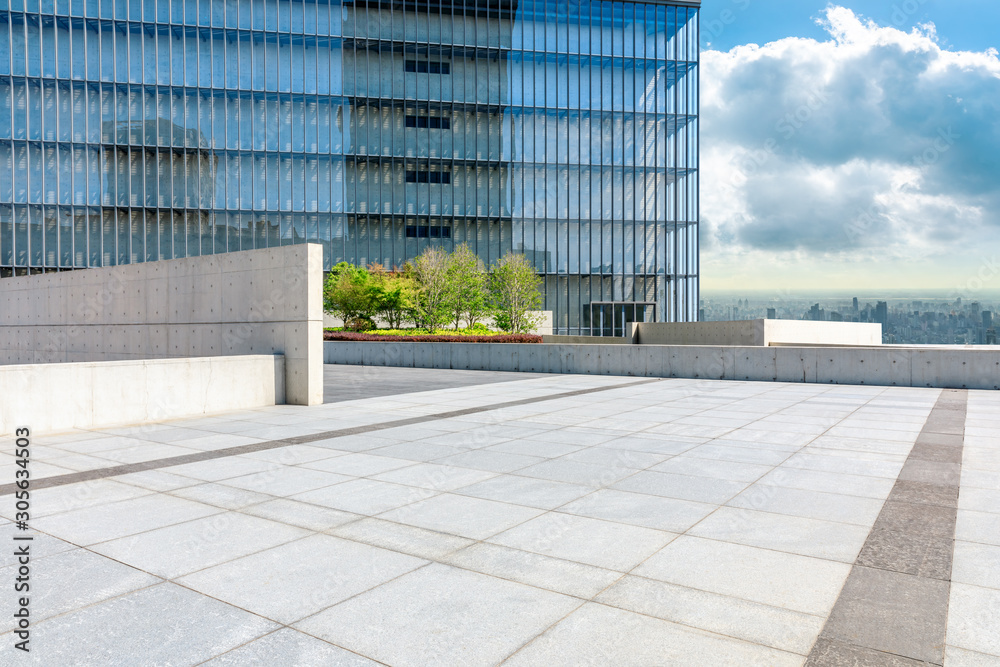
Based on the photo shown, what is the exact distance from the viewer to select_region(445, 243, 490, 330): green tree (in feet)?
129

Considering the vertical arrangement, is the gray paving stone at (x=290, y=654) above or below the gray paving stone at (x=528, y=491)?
above

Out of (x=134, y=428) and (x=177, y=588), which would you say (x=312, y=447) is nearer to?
(x=134, y=428)

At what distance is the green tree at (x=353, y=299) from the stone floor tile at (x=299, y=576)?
119ft

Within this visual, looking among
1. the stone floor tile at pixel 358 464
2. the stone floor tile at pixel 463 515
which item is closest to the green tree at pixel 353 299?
the stone floor tile at pixel 358 464

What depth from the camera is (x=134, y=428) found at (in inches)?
427

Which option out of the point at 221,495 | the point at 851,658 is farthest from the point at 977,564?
the point at 221,495

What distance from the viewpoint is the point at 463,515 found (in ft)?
19.0

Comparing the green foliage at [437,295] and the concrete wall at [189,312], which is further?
the green foliage at [437,295]

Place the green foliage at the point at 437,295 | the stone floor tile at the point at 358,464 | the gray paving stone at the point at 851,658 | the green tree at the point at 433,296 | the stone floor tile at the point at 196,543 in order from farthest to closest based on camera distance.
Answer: the green foliage at the point at 437,295, the green tree at the point at 433,296, the stone floor tile at the point at 358,464, the stone floor tile at the point at 196,543, the gray paving stone at the point at 851,658

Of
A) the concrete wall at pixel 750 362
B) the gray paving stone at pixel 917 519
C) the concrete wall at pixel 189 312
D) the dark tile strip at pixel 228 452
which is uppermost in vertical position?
the concrete wall at pixel 189 312

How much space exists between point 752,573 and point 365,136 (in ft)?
172

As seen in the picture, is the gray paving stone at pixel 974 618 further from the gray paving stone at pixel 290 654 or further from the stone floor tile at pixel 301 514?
the stone floor tile at pixel 301 514

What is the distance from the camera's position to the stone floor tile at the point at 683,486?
639cm

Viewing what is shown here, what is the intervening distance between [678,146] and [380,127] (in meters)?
24.2
